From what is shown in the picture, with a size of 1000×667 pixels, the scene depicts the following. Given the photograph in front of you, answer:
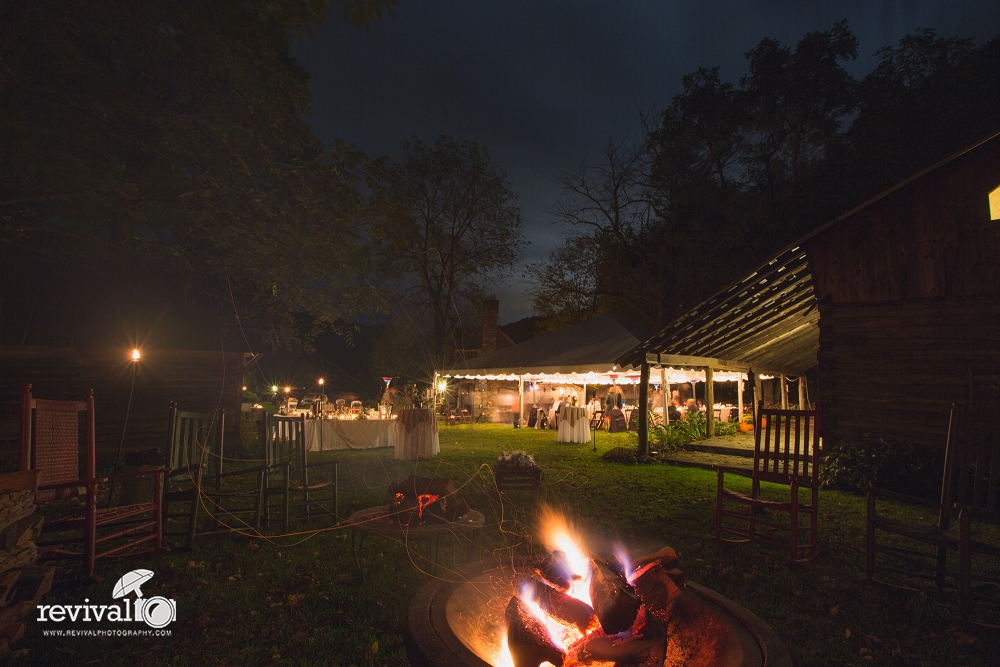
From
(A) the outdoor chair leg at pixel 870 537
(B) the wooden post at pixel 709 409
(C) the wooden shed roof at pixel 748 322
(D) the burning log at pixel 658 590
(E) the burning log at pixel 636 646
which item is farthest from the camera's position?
(B) the wooden post at pixel 709 409

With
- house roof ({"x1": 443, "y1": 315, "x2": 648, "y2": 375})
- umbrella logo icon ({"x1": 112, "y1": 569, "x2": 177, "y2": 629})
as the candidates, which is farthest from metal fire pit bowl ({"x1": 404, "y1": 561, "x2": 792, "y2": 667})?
house roof ({"x1": 443, "y1": 315, "x2": 648, "y2": 375})

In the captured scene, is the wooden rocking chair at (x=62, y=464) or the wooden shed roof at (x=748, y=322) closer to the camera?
the wooden rocking chair at (x=62, y=464)

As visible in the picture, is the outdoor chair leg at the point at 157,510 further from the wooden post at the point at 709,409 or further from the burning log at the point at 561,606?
the wooden post at the point at 709,409

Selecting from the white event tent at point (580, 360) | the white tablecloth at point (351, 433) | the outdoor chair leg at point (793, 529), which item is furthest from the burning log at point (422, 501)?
the white event tent at point (580, 360)

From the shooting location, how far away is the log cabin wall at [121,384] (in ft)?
29.8

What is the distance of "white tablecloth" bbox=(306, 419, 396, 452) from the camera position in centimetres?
1129

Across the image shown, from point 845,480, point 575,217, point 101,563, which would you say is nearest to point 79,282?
point 101,563

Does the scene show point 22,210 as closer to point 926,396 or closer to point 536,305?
point 926,396

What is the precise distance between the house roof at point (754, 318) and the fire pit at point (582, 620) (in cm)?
739

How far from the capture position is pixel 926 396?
24.4ft

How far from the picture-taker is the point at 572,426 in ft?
44.7

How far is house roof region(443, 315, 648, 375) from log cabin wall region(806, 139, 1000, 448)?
513cm

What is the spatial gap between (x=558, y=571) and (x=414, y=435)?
27.4 feet

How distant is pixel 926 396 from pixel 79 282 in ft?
50.2
